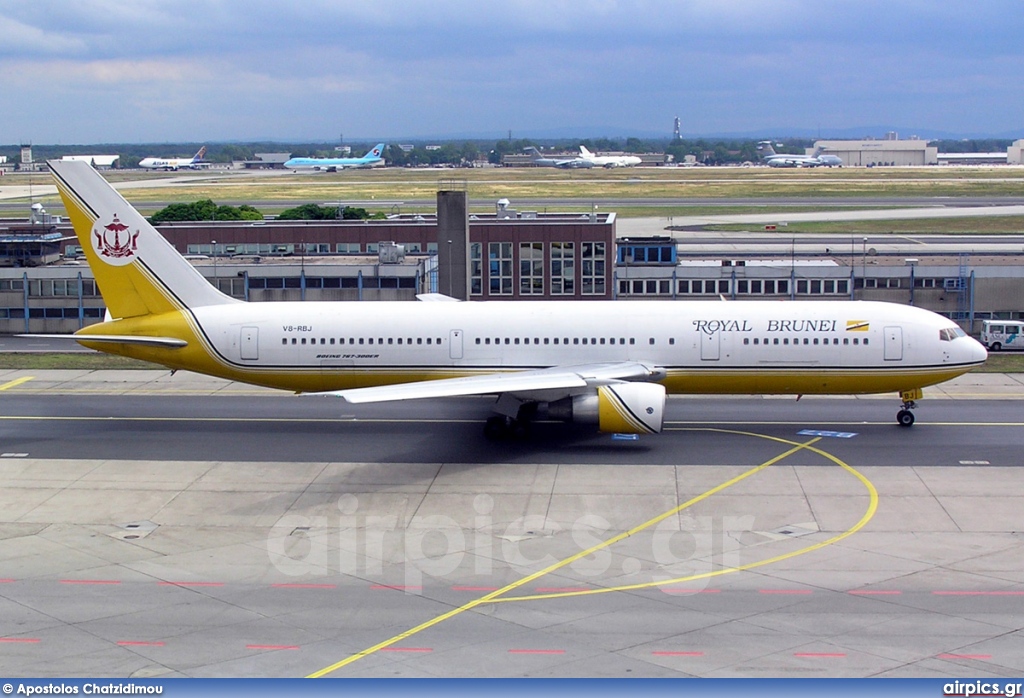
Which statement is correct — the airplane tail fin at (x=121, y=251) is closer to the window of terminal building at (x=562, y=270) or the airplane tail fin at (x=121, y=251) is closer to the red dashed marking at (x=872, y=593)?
the red dashed marking at (x=872, y=593)

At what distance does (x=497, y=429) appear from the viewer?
37.7 metres

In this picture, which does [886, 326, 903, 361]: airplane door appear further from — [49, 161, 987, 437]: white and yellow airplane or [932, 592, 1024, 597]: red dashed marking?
[932, 592, 1024, 597]: red dashed marking

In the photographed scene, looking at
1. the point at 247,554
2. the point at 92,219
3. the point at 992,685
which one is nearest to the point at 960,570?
the point at 992,685

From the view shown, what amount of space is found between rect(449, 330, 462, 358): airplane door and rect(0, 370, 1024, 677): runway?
2.77 meters

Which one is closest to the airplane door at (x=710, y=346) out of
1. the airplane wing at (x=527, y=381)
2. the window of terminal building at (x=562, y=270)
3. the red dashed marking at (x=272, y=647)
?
the airplane wing at (x=527, y=381)

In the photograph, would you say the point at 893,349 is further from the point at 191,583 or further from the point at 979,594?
the point at 191,583

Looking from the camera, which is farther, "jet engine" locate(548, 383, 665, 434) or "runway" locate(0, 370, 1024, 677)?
"jet engine" locate(548, 383, 665, 434)

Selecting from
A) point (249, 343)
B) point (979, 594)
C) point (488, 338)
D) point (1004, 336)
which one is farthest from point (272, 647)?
point (1004, 336)

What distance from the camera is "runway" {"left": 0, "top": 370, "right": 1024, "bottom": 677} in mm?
20875

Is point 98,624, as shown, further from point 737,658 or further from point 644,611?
point 737,658

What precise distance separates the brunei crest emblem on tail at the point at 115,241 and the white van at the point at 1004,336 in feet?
141

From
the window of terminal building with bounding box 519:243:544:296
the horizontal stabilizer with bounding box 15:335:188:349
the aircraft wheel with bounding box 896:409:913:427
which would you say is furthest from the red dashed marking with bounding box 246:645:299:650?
the window of terminal building with bounding box 519:243:544:296

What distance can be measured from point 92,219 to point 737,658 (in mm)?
29149

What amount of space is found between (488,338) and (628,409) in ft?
22.1
